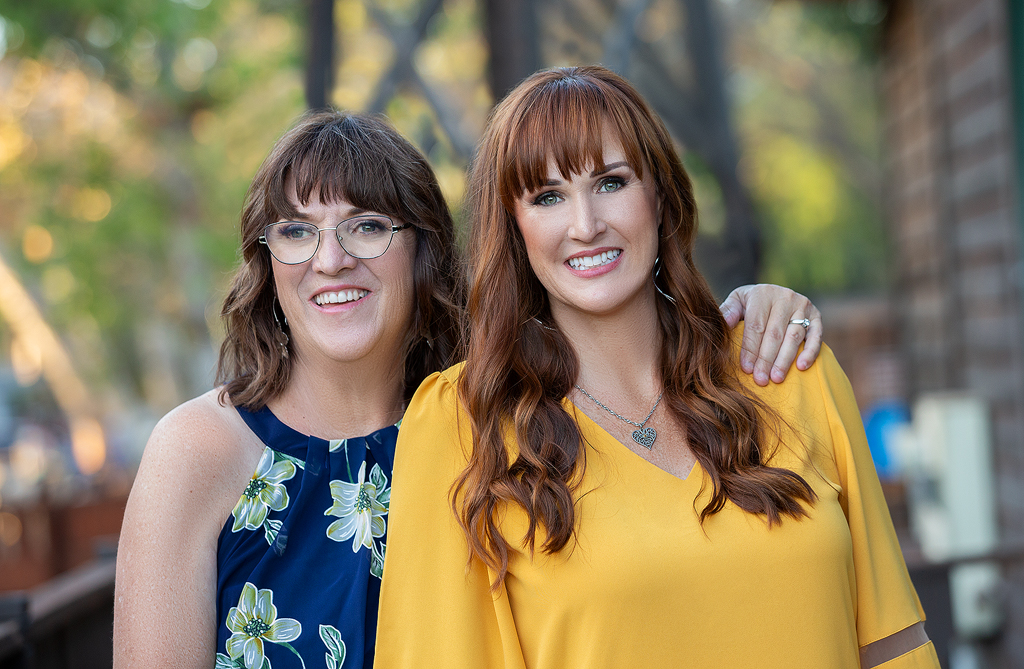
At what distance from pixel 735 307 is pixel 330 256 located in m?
0.90

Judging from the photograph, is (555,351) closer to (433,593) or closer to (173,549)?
(433,593)

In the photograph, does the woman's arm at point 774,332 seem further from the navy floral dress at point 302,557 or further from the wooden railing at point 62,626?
the wooden railing at point 62,626

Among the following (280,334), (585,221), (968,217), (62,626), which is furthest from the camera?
(968,217)

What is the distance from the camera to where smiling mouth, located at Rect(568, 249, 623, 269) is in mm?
1811

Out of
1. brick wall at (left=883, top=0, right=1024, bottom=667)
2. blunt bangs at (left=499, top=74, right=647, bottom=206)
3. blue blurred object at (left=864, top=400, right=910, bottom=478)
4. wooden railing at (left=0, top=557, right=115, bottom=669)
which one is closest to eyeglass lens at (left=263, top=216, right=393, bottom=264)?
blunt bangs at (left=499, top=74, right=647, bottom=206)

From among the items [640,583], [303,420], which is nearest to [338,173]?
[303,420]

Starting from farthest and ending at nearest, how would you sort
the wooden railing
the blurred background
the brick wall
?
the brick wall → the blurred background → the wooden railing

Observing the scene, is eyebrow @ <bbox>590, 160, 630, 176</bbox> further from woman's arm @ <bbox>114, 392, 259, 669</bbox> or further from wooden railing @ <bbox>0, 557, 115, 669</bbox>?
wooden railing @ <bbox>0, 557, 115, 669</bbox>

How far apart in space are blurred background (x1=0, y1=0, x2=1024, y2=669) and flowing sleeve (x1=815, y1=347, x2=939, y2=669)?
130cm

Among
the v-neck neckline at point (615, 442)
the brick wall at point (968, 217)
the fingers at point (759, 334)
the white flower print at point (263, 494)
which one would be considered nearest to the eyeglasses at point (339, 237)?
the white flower print at point (263, 494)

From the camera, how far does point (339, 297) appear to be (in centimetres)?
195

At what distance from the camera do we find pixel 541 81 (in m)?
1.84

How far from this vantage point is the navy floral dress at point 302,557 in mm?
1819

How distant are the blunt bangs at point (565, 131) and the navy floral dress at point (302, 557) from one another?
2.33ft
